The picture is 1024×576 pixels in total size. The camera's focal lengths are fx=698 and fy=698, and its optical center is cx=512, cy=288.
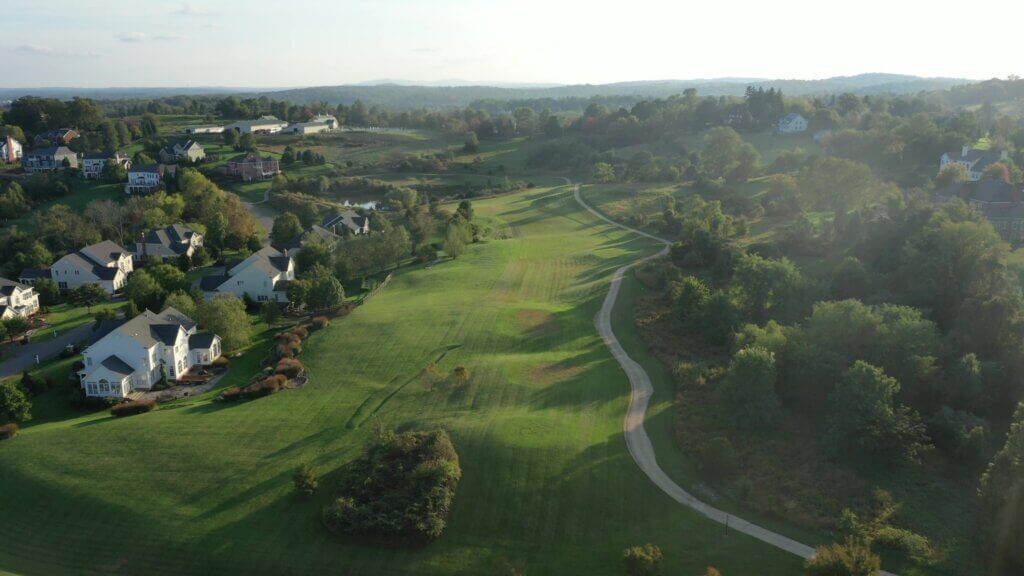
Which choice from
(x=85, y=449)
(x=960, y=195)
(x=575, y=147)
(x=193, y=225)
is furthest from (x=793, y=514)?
(x=575, y=147)

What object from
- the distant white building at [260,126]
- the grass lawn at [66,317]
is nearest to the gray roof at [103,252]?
the grass lawn at [66,317]

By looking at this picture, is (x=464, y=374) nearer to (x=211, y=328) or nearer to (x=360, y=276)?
(x=211, y=328)

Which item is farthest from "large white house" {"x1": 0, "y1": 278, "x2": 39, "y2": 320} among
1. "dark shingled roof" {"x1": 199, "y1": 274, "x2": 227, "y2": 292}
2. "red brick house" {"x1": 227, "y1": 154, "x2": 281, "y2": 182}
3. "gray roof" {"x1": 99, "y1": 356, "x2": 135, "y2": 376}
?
"red brick house" {"x1": 227, "y1": 154, "x2": 281, "y2": 182}

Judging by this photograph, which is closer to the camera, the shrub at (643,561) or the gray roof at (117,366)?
the shrub at (643,561)

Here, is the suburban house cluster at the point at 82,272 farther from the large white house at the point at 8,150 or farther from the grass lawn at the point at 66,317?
the large white house at the point at 8,150

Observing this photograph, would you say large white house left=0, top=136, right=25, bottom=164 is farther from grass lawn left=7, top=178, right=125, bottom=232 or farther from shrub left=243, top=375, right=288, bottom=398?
shrub left=243, top=375, right=288, bottom=398
